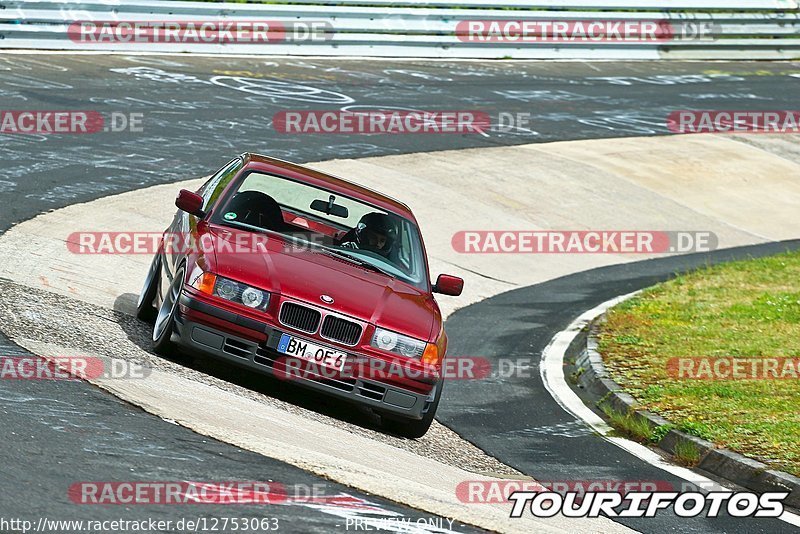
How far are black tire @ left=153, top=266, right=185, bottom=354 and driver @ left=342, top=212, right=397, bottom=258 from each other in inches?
58.7

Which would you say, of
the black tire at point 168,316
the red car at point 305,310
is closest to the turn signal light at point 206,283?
the red car at point 305,310

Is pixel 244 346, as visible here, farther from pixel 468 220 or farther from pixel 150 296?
pixel 468 220

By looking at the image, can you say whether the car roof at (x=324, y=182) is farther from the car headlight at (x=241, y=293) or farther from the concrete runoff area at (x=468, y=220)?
the concrete runoff area at (x=468, y=220)

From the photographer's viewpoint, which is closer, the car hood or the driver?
the car hood

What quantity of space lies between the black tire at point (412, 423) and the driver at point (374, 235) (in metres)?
1.40

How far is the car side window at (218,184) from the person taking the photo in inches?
377

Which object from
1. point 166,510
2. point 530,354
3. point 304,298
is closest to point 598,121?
point 530,354

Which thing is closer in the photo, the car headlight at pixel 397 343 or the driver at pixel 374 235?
the car headlight at pixel 397 343

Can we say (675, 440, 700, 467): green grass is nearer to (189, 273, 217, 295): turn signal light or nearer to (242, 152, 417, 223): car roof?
(242, 152, 417, 223): car roof

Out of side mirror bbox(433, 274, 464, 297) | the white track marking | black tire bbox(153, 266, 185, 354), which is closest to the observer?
black tire bbox(153, 266, 185, 354)

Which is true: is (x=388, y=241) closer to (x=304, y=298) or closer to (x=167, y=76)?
(x=304, y=298)

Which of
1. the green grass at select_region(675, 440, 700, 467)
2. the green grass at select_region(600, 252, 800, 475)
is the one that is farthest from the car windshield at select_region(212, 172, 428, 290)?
the green grass at select_region(600, 252, 800, 475)

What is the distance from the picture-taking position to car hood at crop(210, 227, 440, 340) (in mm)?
8219

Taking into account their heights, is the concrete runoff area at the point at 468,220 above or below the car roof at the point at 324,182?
below
